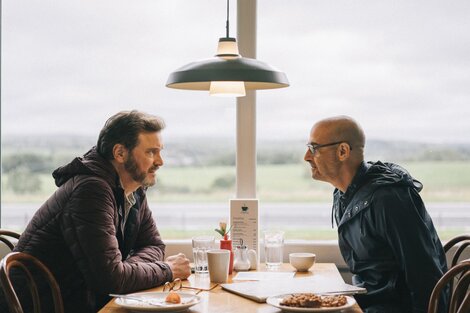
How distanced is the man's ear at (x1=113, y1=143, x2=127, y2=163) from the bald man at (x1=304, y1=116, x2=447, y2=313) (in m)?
0.82

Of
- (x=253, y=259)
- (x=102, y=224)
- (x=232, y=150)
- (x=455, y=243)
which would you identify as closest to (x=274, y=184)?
(x=232, y=150)

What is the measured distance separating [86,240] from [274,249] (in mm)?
927

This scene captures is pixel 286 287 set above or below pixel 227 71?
below

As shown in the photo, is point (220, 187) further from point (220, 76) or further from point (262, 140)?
point (220, 76)

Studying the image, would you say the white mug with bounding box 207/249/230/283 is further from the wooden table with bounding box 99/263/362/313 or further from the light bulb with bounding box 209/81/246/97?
the light bulb with bounding box 209/81/246/97

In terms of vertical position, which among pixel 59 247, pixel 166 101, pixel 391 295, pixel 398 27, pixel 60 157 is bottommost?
pixel 391 295

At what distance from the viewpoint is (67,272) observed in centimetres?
258

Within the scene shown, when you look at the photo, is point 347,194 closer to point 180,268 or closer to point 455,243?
point 455,243

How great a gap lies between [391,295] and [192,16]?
179cm

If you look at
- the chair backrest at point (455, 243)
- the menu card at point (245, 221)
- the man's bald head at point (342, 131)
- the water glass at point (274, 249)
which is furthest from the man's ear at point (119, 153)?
the chair backrest at point (455, 243)

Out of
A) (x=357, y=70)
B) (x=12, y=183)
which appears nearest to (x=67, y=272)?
(x=357, y=70)

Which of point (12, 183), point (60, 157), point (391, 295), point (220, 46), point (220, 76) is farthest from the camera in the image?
point (12, 183)

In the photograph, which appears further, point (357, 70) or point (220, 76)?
point (357, 70)

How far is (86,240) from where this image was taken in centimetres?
244
